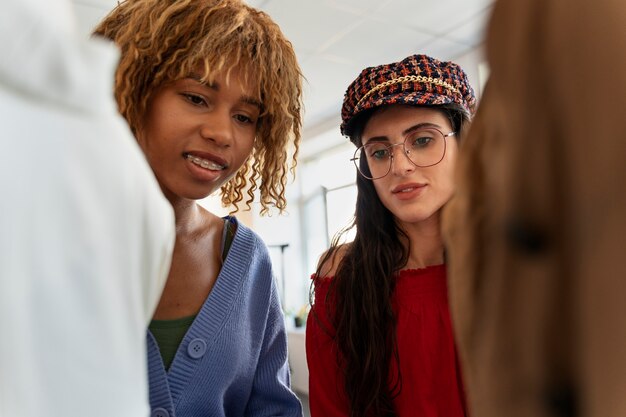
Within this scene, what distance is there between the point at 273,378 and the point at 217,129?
43 cm

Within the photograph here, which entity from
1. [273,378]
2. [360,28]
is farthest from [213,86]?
[360,28]

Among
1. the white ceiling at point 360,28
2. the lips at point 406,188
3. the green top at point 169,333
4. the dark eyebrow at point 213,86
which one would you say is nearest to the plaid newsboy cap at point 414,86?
the lips at point 406,188

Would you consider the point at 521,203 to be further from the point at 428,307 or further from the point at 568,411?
the point at 428,307

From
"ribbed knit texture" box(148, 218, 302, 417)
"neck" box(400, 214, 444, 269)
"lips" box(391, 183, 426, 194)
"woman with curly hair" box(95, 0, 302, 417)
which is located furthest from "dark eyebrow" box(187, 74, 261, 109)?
"neck" box(400, 214, 444, 269)

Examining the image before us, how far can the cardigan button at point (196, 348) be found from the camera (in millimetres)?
620

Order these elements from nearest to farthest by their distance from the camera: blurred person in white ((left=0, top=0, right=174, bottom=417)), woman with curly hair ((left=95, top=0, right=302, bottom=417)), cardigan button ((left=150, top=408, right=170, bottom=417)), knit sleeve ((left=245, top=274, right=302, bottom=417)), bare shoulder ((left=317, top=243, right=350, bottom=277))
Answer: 1. blurred person in white ((left=0, top=0, right=174, bottom=417))
2. cardigan button ((left=150, top=408, right=170, bottom=417))
3. woman with curly hair ((left=95, top=0, right=302, bottom=417))
4. knit sleeve ((left=245, top=274, right=302, bottom=417))
5. bare shoulder ((left=317, top=243, right=350, bottom=277))

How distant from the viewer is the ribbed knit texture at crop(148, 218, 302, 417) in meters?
0.61

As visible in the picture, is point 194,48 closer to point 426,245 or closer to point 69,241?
point 69,241

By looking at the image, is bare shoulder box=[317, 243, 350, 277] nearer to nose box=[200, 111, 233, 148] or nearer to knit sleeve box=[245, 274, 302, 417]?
knit sleeve box=[245, 274, 302, 417]

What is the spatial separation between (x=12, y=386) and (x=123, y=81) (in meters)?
0.50

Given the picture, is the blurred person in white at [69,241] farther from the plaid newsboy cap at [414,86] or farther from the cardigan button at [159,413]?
the plaid newsboy cap at [414,86]

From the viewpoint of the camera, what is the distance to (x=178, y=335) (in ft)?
2.18

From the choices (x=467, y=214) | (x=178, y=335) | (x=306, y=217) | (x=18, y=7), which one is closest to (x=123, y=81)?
(x=178, y=335)

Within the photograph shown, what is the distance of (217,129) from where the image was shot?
2.14ft
